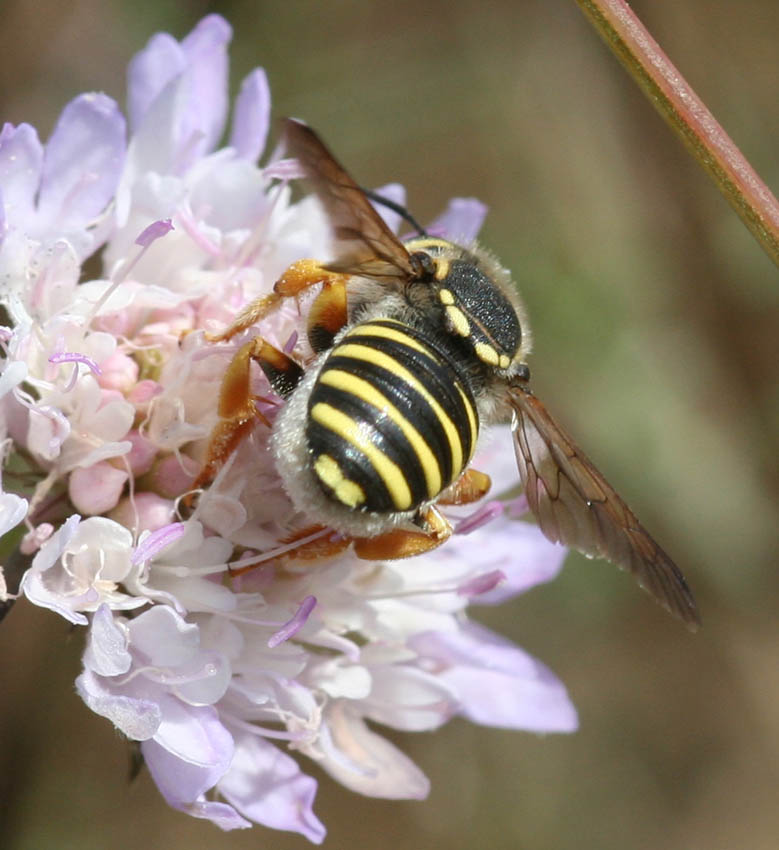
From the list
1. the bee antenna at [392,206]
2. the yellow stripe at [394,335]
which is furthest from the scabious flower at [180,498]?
the yellow stripe at [394,335]

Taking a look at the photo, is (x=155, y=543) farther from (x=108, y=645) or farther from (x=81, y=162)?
(x=81, y=162)

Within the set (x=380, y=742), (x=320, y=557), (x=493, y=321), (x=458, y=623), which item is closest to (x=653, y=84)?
(x=493, y=321)

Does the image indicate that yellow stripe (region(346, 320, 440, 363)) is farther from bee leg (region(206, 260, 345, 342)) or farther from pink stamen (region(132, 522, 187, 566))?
pink stamen (region(132, 522, 187, 566))

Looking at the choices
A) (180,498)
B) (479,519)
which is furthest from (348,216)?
(479,519)

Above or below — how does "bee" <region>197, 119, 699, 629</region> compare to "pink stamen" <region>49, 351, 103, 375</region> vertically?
above

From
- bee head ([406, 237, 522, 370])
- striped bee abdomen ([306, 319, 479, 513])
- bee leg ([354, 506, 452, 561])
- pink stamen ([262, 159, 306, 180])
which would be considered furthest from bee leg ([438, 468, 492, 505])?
pink stamen ([262, 159, 306, 180])

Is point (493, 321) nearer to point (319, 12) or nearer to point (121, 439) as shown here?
point (121, 439)

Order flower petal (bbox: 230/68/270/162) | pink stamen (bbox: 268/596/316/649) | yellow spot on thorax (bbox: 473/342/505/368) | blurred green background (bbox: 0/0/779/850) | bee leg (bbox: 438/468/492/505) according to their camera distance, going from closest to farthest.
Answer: yellow spot on thorax (bbox: 473/342/505/368)
pink stamen (bbox: 268/596/316/649)
bee leg (bbox: 438/468/492/505)
flower petal (bbox: 230/68/270/162)
blurred green background (bbox: 0/0/779/850)

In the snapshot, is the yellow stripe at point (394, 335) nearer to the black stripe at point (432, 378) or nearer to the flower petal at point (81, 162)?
the black stripe at point (432, 378)
